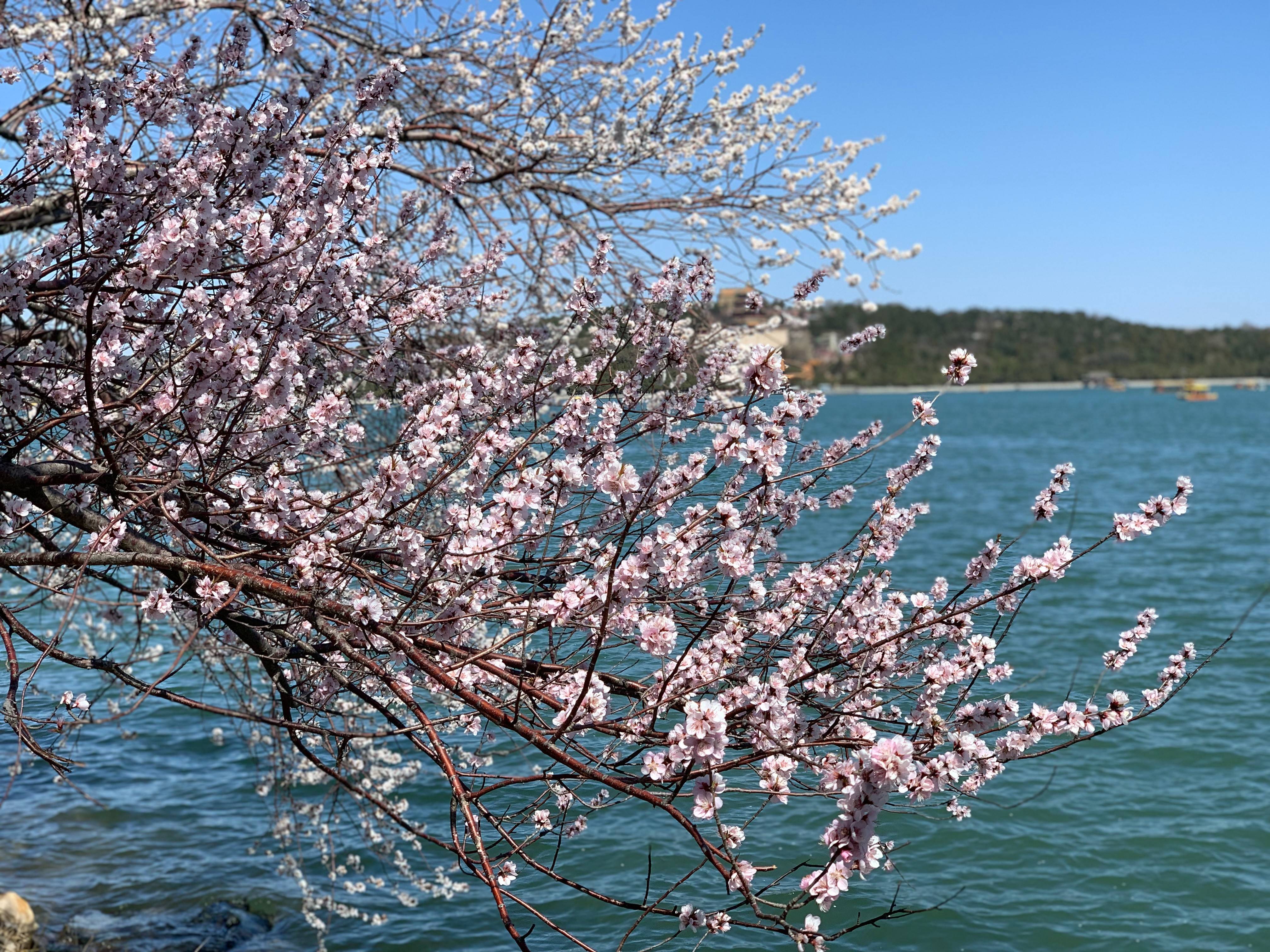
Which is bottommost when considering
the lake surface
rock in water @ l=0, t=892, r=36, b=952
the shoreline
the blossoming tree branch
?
the lake surface

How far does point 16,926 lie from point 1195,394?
556 feet

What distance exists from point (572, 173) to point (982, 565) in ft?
15.8

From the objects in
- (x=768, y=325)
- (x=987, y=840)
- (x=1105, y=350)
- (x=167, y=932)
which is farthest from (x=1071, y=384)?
(x=167, y=932)

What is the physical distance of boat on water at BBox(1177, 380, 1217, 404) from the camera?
155 meters

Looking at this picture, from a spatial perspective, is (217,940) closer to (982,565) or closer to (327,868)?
(327,868)

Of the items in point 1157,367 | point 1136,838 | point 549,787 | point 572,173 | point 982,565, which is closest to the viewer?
point 549,787

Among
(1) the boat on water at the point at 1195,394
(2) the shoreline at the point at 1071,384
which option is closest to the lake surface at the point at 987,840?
(2) the shoreline at the point at 1071,384

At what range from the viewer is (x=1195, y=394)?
155250mm

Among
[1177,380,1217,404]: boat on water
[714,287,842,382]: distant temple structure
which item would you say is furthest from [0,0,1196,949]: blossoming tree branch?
[1177,380,1217,404]: boat on water

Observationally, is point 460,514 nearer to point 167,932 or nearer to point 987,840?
point 167,932

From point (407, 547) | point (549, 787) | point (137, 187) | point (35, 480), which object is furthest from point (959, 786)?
point (137, 187)

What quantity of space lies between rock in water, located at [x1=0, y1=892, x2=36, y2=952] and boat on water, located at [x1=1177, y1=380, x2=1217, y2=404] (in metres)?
164

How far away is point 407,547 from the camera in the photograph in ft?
12.7

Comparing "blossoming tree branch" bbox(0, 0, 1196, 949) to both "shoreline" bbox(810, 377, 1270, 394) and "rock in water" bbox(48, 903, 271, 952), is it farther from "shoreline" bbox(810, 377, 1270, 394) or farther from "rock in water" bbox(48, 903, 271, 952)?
"shoreline" bbox(810, 377, 1270, 394)
